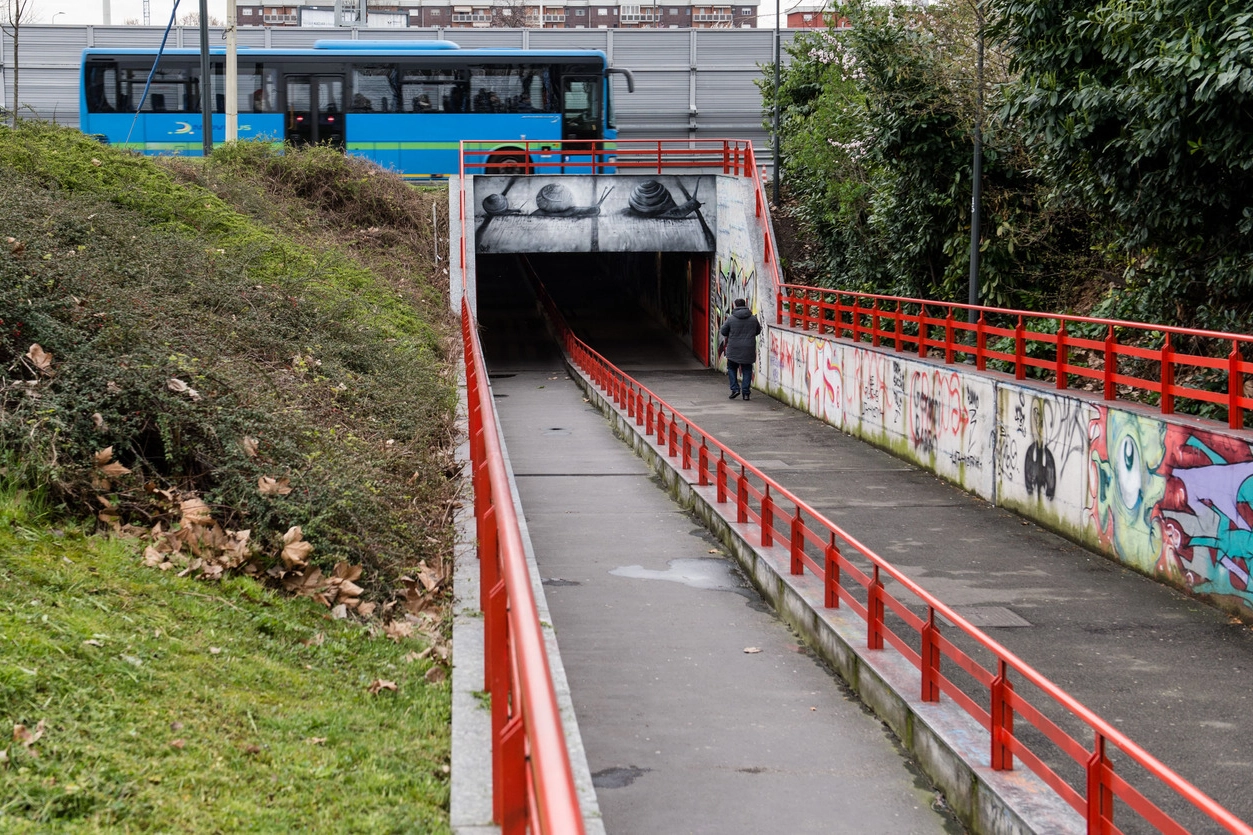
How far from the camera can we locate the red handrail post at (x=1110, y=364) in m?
12.2

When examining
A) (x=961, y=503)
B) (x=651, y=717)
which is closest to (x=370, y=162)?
(x=961, y=503)

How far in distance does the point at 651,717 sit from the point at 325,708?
2513mm

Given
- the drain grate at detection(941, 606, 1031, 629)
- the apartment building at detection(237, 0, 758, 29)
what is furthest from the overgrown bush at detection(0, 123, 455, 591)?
the apartment building at detection(237, 0, 758, 29)

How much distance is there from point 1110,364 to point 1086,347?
1.81 ft

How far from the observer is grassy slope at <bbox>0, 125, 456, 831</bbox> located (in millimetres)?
4676

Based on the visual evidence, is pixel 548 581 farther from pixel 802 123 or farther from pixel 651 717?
pixel 802 123

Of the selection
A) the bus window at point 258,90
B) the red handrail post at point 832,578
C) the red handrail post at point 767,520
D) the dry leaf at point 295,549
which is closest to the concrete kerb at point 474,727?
the dry leaf at point 295,549

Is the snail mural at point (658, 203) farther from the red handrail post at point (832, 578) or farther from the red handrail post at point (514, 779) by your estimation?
the red handrail post at point (514, 779)

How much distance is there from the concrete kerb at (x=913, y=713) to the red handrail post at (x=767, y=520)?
0.11 meters

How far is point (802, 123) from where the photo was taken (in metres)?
31.2

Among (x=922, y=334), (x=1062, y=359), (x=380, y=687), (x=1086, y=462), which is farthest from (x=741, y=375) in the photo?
(x=380, y=687)

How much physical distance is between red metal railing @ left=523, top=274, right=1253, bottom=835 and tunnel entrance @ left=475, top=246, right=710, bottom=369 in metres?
19.0

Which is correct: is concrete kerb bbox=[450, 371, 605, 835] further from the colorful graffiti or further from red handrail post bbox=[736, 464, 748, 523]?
the colorful graffiti

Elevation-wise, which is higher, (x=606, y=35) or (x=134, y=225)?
(x=606, y=35)
